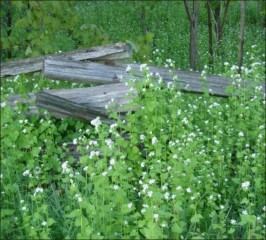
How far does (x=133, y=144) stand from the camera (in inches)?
198

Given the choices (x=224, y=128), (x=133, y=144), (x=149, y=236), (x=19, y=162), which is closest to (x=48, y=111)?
(x=19, y=162)

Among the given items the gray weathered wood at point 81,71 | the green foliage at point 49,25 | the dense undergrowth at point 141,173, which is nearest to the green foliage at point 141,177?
the dense undergrowth at point 141,173

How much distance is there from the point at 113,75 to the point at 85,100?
43 cm

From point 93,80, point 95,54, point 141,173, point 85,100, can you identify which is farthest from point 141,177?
point 95,54

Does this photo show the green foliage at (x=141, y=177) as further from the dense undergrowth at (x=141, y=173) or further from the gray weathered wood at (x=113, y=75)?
the gray weathered wood at (x=113, y=75)

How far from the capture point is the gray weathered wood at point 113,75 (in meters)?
5.81

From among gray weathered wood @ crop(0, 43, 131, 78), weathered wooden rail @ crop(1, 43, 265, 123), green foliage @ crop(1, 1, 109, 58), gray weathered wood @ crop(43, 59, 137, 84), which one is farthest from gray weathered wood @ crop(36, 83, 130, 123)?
green foliage @ crop(1, 1, 109, 58)

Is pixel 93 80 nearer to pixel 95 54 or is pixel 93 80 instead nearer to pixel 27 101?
pixel 95 54

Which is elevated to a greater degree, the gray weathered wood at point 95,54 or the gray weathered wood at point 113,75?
the gray weathered wood at point 95,54

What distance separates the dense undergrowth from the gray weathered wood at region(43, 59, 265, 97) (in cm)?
15

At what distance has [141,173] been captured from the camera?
484cm

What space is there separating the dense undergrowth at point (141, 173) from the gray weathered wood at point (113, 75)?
15 centimetres

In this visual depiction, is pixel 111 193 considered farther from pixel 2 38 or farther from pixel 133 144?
pixel 2 38

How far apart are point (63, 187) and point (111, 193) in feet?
2.33
